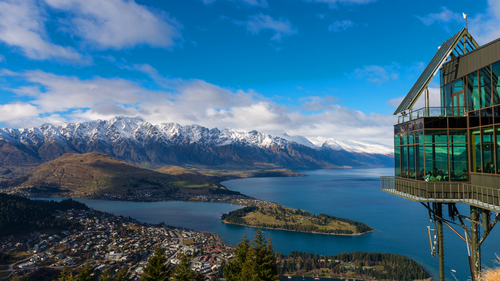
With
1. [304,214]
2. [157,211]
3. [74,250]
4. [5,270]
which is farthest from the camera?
[157,211]

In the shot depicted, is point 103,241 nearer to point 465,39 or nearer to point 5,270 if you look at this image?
point 5,270

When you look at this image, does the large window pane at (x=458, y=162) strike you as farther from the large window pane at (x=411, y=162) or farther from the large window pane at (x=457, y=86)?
the large window pane at (x=457, y=86)

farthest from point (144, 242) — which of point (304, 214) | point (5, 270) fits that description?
point (304, 214)

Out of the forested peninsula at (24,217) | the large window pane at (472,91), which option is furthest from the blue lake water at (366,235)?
the large window pane at (472,91)

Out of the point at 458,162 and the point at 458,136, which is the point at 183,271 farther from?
the point at 458,136

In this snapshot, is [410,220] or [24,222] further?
[410,220]

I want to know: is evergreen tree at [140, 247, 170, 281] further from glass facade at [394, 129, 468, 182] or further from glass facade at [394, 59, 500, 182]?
glass facade at [394, 129, 468, 182]
